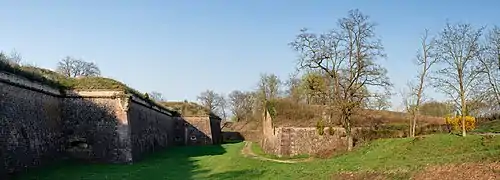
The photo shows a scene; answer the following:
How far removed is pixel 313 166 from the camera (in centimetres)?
1969

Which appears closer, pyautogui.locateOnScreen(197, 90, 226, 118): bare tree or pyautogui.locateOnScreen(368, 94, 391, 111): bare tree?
pyautogui.locateOnScreen(368, 94, 391, 111): bare tree

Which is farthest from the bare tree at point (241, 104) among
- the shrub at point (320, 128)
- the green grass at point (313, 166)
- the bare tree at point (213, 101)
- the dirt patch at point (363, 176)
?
the dirt patch at point (363, 176)

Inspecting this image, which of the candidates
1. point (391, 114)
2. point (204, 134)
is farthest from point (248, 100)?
point (391, 114)

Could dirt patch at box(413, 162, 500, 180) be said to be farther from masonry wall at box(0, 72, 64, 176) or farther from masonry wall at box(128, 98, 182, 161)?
masonry wall at box(128, 98, 182, 161)

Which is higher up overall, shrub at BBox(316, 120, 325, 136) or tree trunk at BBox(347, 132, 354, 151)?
shrub at BBox(316, 120, 325, 136)

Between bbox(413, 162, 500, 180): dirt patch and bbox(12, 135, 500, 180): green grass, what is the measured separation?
114 cm

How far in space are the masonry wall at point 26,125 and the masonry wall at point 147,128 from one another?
13.9ft

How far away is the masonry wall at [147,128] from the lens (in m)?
26.3

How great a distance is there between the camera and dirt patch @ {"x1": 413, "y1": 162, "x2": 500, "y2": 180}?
38.4 ft

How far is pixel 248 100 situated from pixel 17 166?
6426 cm

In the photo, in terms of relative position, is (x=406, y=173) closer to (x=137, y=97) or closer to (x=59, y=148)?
(x=59, y=148)

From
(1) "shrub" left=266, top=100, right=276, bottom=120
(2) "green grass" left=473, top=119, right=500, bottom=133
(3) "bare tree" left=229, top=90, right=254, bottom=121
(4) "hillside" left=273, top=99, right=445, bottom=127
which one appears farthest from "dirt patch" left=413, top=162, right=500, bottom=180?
(3) "bare tree" left=229, top=90, right=254, bottom=121

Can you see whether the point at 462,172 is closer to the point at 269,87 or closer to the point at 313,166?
the point at 313,166

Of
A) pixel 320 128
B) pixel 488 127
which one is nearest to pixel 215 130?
pixel 320 128
